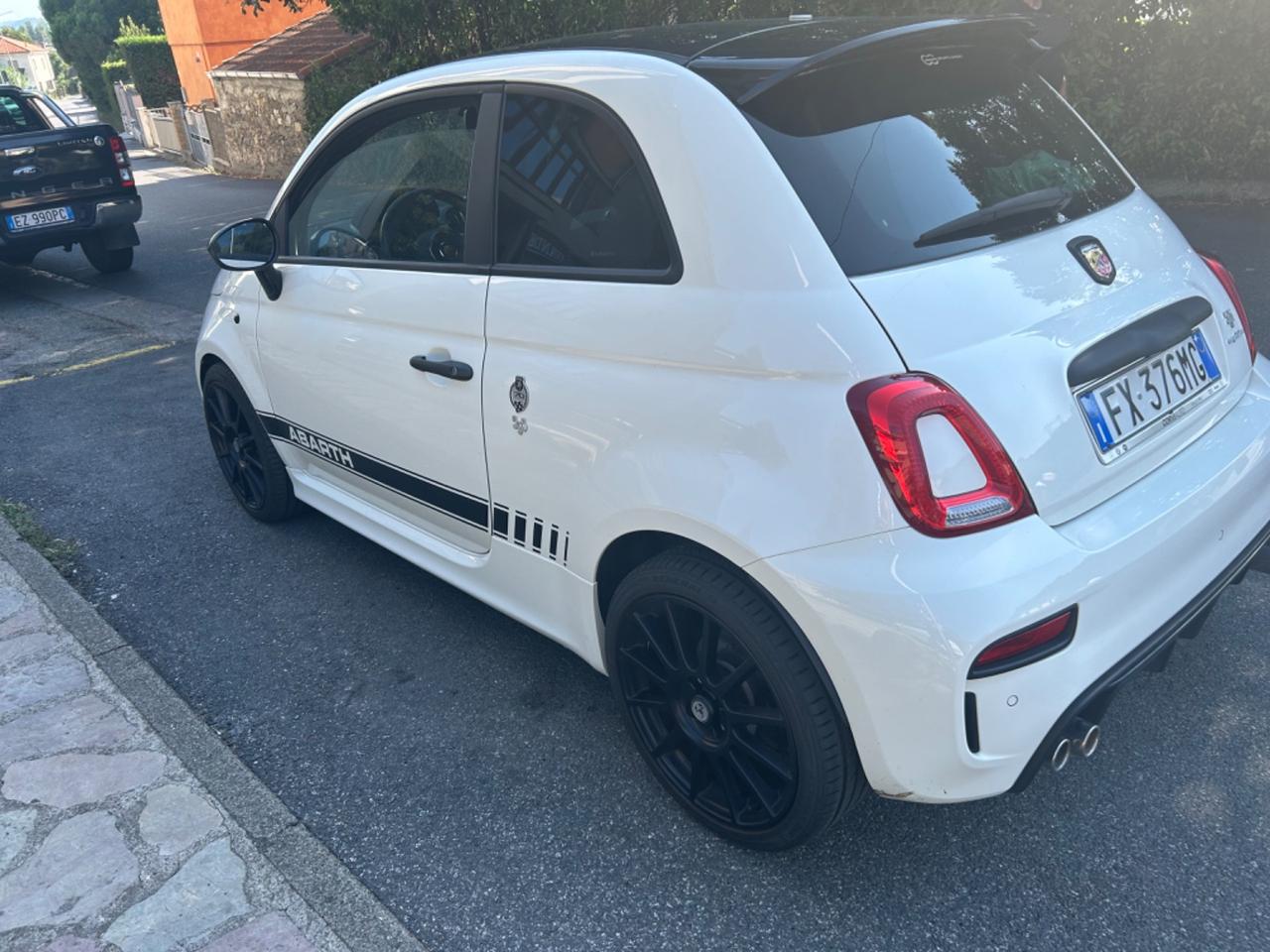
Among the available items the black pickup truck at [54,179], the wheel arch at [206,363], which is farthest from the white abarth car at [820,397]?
the black pickup truck at [54,179]

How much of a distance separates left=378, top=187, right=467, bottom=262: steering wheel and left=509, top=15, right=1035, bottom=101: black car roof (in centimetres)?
48

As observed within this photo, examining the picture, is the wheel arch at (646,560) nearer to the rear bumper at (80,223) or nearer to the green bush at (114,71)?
the rear bumper at (80,223)

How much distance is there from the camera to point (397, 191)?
126 inches

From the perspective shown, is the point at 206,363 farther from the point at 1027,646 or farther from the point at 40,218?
the point at 40,218

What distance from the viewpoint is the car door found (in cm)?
284

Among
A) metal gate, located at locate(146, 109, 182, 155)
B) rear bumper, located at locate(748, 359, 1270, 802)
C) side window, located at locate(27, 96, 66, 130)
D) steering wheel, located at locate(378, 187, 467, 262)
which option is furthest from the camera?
metal gate, located at locate(146, 109, 182, 155)

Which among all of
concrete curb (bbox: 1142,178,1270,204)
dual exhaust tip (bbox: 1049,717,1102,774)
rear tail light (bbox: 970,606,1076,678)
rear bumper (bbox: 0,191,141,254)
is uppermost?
rear tail light (bbox: 970,606,1076,678)

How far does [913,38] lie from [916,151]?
29cm

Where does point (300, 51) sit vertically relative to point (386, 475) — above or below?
below

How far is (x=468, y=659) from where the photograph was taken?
11.1 feet

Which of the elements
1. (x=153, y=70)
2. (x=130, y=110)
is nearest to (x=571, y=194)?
(x=153, y=70)

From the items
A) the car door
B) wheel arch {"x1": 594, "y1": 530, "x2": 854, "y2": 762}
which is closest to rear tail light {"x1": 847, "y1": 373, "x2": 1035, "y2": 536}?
wheel arch {"x1": 594, "y1": 530, "x2": 854, "y2": 762}

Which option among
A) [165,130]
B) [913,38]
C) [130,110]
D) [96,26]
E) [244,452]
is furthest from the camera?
[96,26]

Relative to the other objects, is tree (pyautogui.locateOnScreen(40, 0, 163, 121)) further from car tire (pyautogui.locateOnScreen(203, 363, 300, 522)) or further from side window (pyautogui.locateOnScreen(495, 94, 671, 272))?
side window (pyautogui.locateOnScreen(495, 94, 671, 272))
